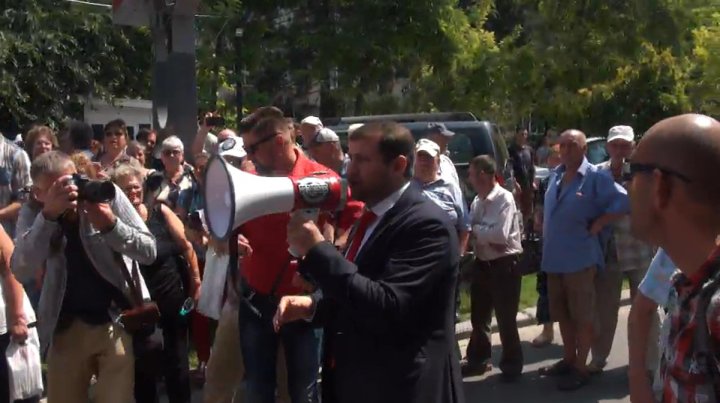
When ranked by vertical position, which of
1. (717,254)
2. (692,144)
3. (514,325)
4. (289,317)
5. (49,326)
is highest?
(692,144)

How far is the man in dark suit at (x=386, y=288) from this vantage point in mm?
3453

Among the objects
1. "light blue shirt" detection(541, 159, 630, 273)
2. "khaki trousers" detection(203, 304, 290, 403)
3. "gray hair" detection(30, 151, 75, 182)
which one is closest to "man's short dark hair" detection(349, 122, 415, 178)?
"gray hair" detection(30, 151, 75, 182)

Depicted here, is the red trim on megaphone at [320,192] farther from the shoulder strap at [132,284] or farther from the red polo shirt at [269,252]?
the shoulder strap at [132,284]

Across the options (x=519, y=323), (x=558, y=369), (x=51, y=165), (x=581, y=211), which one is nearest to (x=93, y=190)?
(x=51, y=165)

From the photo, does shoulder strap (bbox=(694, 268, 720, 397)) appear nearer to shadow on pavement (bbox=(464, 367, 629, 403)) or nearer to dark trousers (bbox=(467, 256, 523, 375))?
shadow on pavement (bbox=(464, 367, 629, 403))

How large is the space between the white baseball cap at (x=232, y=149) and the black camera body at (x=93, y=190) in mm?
1331

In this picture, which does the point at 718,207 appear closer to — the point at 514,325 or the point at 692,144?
the point at 692,144

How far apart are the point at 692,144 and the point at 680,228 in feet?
0.60

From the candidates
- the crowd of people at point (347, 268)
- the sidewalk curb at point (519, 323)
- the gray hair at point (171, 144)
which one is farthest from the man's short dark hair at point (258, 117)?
the sidewalk curb at point (519, 323)

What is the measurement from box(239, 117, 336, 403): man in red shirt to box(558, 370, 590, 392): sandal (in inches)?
122

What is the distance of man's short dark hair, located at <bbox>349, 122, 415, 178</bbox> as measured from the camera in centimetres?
364

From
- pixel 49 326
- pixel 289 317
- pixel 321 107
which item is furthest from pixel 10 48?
pixel 289 317

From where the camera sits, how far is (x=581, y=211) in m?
7.73

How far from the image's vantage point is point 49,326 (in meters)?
5.08
